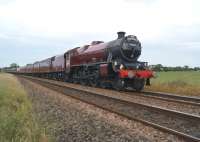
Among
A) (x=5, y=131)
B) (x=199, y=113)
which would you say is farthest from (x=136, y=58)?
(x=5, y=131)

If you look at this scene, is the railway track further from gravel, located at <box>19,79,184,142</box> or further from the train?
the train

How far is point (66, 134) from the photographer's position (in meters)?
9.23

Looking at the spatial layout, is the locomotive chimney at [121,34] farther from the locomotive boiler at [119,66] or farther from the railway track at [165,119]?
the railway track at [165,119]

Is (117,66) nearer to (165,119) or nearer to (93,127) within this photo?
(165,119)

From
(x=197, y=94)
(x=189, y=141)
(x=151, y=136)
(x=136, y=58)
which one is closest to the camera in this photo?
(x=189, y=141)

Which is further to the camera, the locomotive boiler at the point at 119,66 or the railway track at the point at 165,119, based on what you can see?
the locomotive boiler at the point at 119,66

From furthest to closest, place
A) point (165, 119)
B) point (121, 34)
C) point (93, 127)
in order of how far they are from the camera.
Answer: point (121, 34)
point (165, 119)
point (93, 127)

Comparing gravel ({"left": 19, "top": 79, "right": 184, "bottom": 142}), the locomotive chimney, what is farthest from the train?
gravel ({"left": 19, "top": 79, "right": 184, "bottom": 142})

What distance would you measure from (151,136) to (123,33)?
17842 mm

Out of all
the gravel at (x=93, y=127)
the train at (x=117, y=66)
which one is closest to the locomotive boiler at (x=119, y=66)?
the train at (x=117, y=66)

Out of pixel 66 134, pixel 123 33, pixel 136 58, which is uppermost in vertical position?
pixel 123 33

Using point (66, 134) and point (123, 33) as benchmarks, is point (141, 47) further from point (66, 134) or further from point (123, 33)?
point (66, 134)

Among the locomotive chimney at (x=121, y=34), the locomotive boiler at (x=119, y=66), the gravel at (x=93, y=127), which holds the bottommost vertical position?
the gravel at (x=93, y=127)

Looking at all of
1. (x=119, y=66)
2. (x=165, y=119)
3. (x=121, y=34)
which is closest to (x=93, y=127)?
(x=165, y=119)
